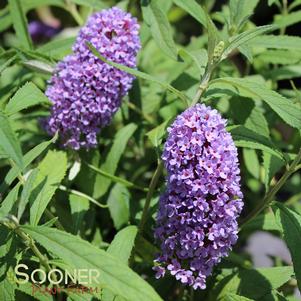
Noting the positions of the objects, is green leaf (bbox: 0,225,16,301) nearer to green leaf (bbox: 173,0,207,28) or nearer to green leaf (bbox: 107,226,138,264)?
green leaf (bbox: 107,226,138,264)

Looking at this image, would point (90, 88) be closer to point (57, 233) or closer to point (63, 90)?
point (63, 90)

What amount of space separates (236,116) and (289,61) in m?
0.45

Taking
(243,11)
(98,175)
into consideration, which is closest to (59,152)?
(98,175)

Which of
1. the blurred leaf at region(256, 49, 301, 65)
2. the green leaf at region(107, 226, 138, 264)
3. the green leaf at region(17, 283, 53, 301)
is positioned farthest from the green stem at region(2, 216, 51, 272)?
the blurred leaf at region(256, 49, 301, 65)

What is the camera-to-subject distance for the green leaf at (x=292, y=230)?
7.14 ft

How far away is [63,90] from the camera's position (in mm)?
2684

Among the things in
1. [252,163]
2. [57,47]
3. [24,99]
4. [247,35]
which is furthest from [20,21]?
[252,163]

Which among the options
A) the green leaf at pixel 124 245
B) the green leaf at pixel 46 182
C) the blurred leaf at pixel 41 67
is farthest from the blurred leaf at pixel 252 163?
the blurred leaf at pixel 41 67

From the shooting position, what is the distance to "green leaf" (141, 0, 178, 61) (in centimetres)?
274

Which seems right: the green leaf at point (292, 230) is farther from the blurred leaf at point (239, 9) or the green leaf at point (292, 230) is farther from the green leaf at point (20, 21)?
the green leaf at point (20, 21)

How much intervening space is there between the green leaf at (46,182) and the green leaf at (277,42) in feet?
3.45

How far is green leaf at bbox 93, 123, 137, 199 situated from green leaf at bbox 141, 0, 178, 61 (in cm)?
50

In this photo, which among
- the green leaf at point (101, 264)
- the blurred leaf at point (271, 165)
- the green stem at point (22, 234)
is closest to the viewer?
the green leaf at point (101, 264)

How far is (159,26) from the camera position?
2.86m
